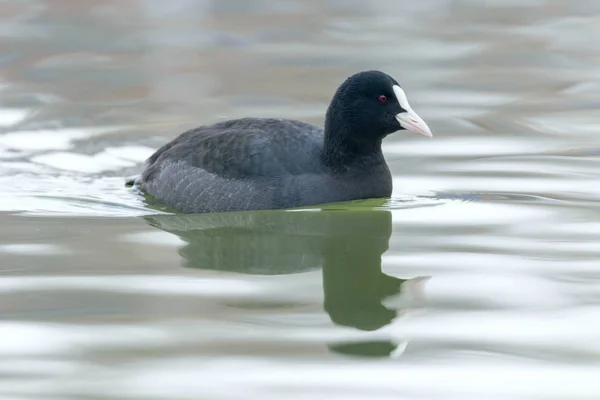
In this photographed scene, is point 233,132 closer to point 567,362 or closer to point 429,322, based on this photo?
point 429,322

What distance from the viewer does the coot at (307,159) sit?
865cm

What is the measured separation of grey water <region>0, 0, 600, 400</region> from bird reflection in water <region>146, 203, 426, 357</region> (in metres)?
0.02

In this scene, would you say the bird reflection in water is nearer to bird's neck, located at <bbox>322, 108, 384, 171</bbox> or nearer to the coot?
the coot

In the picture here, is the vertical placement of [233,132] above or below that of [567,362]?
above

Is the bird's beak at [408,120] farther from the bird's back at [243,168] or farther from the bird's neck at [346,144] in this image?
the bird's back at [243,168]

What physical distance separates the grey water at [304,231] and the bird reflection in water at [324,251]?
0.08 feet

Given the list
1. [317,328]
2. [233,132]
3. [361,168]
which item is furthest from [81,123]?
[317,328]

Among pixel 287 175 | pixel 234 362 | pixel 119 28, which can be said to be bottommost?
Result: pixel 234 362

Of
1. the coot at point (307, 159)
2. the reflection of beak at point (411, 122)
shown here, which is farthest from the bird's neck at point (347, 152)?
the reflection of beak at point (411, 122)

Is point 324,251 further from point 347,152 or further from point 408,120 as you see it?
point 408,120

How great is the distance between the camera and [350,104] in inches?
350

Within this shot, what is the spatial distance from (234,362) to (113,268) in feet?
6.04

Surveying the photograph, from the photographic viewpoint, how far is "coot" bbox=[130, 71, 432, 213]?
28.4ft

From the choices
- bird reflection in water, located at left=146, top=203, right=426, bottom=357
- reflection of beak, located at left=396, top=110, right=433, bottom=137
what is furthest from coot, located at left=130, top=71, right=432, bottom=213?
bird reflection in water, located at left=146, top=203, right=426, bottom=357
